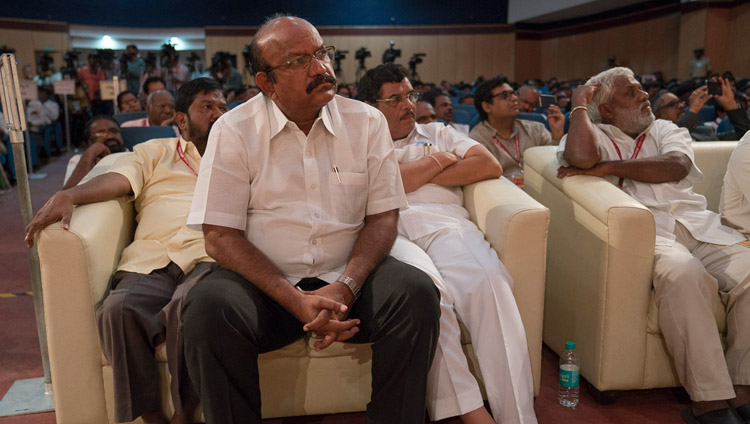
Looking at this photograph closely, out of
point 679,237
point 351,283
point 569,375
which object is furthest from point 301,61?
point 679,237

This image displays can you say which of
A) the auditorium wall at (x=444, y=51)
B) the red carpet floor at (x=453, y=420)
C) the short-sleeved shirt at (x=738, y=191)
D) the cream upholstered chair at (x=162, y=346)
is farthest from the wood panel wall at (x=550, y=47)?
the cream upholstered chair at (x=162, y=346)

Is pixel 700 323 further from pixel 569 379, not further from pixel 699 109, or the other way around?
pixel 699 109

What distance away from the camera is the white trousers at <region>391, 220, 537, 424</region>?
1.73 metres

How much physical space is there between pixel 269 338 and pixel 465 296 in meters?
0.60

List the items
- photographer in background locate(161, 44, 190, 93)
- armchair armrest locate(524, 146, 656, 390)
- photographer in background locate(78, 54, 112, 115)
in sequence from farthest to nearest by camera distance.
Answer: photographer in background locate(78, 54, 112, 115) < photographer in background locate(161, 44, 190, 93) < armchair armrest locate(524, 146, 656, 390)

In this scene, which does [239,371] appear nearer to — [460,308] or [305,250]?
[305,250]

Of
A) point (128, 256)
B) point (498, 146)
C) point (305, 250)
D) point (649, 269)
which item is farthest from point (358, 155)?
point (498, 146)

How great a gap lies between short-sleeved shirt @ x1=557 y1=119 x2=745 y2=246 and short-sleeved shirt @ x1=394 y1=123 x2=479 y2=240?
43 centimetres

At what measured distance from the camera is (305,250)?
1709 millimetres

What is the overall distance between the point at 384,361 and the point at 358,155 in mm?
589

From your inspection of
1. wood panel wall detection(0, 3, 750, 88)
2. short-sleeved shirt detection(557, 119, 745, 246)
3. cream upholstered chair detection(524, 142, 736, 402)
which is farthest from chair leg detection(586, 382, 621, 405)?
wood panel wall detection(0, 3, 750, 88)

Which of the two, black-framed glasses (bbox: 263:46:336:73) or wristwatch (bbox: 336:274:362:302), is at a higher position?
black-framed glasses (bbox: 263:46:336:73)

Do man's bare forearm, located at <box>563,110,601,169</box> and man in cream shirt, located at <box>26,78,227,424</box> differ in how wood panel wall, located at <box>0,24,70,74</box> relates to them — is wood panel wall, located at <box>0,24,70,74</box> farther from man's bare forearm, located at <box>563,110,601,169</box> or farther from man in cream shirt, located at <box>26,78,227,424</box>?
man's bare forearm, located at <box>563,110,601,169</box>

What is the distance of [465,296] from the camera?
183cm
